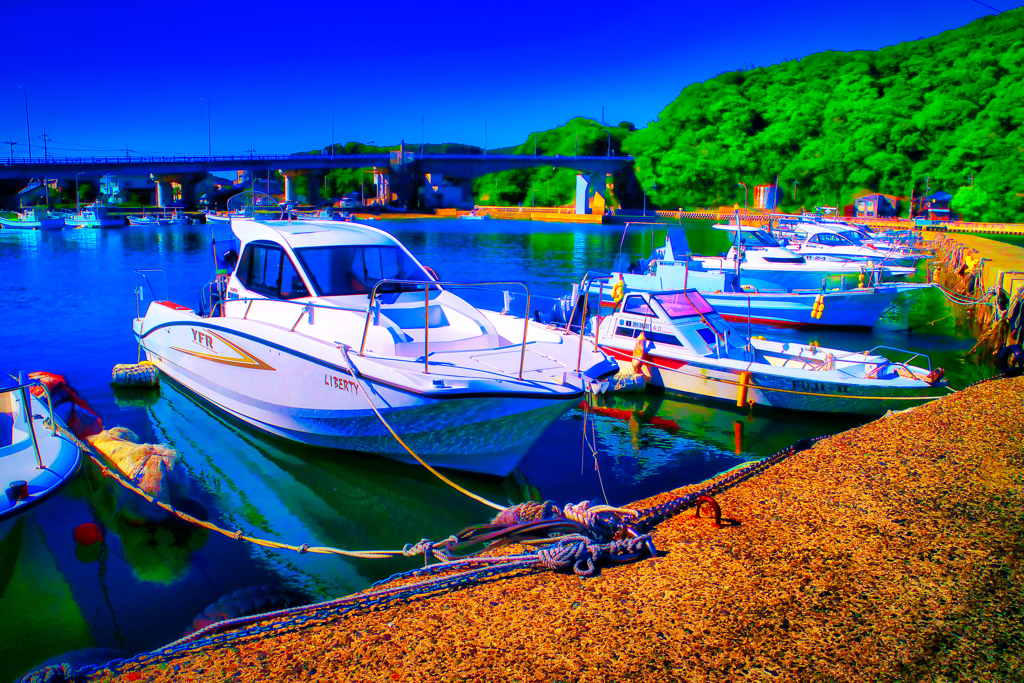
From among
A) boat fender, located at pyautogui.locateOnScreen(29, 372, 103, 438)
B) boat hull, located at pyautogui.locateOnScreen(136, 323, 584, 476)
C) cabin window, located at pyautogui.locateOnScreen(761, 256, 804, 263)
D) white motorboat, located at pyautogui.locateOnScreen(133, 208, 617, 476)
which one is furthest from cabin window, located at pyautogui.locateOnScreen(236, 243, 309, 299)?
cabin window, located at pyautogui.locateOnScreen(761, 256, 804, 263)

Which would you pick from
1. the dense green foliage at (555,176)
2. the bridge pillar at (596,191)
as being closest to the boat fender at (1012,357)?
the bridge pillar at (596,191)

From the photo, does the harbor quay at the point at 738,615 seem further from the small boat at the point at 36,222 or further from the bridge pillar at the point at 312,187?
the bridge pillar at the point at 312,187

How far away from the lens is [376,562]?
22.8ft

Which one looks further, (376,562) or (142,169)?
(142,169)

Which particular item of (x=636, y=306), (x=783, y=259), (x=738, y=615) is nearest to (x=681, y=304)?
(x=636, y=306)

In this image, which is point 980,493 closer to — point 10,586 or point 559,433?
point 559,433

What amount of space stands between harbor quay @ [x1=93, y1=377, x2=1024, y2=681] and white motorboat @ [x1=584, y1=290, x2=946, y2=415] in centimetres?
580

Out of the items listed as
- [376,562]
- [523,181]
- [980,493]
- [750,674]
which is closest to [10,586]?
[376,562]

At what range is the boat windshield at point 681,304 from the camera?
13.1 m

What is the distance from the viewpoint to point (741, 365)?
1184cm

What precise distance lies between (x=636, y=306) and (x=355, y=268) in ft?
20.4

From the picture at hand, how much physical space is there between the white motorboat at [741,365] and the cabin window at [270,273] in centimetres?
540

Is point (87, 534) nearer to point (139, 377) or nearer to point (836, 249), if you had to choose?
point (139, 377)

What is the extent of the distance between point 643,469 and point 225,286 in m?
7.09
